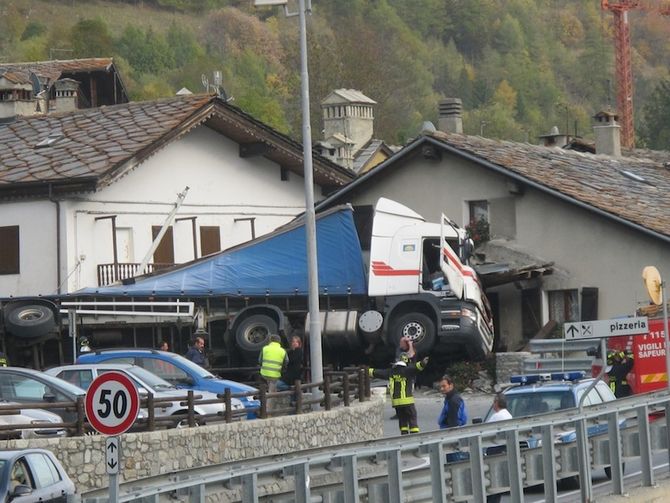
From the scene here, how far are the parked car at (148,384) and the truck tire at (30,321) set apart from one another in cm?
609

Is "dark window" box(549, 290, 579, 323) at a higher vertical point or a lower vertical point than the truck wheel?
higher

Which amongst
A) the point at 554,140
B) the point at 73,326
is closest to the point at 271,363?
the point at 73,326

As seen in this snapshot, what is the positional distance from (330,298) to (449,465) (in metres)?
21.1

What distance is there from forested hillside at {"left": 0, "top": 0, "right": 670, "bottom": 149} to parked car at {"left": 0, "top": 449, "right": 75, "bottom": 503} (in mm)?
76184

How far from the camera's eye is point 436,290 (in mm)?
37156

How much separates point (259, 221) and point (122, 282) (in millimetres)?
9401

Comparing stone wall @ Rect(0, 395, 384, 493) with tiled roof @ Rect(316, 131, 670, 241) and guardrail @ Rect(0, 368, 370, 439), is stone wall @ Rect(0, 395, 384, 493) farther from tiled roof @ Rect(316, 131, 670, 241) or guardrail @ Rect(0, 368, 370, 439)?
tiled roof @ Rect(316, 131, 670, 241)

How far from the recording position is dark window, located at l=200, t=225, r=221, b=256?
4466 cm

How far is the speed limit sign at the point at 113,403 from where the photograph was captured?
1509cm

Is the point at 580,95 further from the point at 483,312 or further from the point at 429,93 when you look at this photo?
the point at 483,312

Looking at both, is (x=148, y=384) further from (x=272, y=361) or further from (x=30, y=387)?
(x=272, y=361)

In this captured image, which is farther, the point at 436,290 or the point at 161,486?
the point at 436,290

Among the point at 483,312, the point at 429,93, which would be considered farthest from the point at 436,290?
the point at 429,93

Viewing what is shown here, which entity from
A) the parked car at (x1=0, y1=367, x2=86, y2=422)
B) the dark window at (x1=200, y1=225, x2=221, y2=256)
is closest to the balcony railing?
the dark window at (x1=200, y1=225, x2=221, y2=256)
